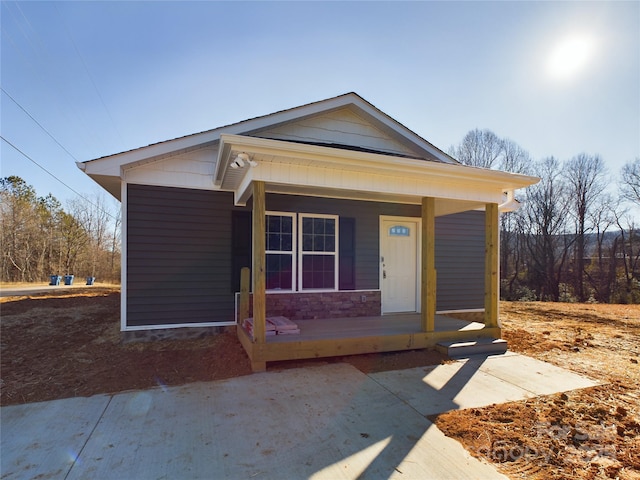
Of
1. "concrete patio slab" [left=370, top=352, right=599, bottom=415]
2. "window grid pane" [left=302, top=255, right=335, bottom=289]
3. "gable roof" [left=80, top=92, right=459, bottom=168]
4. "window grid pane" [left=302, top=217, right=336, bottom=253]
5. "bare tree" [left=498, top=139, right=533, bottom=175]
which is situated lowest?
"concrete patio slab" [left=370, top=352, right=599, bottom=415]

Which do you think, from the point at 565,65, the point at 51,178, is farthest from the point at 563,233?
the point at 51,178

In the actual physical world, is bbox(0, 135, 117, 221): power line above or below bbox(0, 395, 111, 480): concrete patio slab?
above

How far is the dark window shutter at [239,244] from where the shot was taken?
19.8 feet

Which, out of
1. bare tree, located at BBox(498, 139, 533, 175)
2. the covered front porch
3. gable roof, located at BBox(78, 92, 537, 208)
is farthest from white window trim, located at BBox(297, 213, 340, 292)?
bare tree, located at BBox(498, 139, 533, 175)

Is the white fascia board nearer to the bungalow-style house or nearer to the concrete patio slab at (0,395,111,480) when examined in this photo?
the bungalow-style house

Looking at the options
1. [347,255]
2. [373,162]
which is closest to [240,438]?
[373,162]

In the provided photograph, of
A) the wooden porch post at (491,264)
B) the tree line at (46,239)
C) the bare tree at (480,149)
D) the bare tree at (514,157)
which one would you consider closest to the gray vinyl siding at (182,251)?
the wooden porch post at (491,264)

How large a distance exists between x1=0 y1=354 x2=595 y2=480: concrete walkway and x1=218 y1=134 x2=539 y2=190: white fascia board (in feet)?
9.35

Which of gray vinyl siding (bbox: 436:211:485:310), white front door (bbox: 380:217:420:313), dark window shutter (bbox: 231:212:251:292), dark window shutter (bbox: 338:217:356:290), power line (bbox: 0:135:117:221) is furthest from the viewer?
power line (bbox: 0:135:117:221)

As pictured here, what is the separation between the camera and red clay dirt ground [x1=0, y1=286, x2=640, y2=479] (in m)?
Answer: 2.58

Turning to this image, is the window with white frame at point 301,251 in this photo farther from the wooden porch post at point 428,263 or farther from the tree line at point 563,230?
the tree line at point 563,230

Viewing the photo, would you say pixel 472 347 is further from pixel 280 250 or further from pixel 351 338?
pixel 280 250

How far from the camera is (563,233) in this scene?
2502cm

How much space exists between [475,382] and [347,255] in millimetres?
3461
